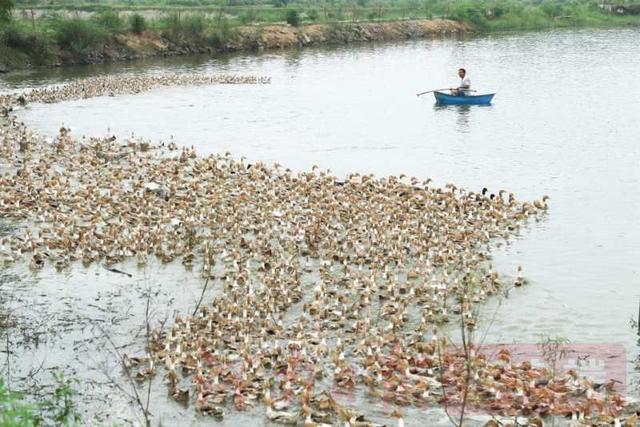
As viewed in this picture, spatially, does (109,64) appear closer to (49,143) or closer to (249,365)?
(49,143)

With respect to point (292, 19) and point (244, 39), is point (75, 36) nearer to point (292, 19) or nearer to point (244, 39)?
point (244, 39)

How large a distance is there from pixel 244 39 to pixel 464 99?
36.2m

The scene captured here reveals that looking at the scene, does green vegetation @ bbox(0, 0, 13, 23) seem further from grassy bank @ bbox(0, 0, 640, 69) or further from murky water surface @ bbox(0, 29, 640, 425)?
grassy bank @ bbox(0, 0, 640, 69)

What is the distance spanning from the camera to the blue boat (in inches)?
1518

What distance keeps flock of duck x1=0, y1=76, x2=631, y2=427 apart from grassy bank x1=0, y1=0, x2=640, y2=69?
35011 millimetres

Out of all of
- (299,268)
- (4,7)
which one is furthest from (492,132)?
(299,268)

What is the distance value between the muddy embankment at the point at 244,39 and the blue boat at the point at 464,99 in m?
28.9

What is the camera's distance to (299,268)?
16.5 metres

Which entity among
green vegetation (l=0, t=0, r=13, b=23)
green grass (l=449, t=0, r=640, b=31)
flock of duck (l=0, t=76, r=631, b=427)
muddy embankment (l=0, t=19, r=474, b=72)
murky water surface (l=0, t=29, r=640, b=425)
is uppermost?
green vegetation (l=0, t=0, r=13, b=23)

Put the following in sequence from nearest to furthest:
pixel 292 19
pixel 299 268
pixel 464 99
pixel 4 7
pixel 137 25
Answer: pixel 299 268 < pixel 4 7 < pixel 464 99 < pixel 137 25 < pixel 292 19

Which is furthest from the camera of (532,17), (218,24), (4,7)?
(532,17)

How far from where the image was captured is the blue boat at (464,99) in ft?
127

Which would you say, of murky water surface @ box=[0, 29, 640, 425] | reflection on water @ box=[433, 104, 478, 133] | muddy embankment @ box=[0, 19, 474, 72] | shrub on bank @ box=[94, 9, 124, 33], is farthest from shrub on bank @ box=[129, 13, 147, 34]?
reflection on water @ box=[433, 104, 478, 133]

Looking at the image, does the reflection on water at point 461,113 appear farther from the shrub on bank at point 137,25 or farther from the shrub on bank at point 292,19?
the shrub on bank at point 292,19
